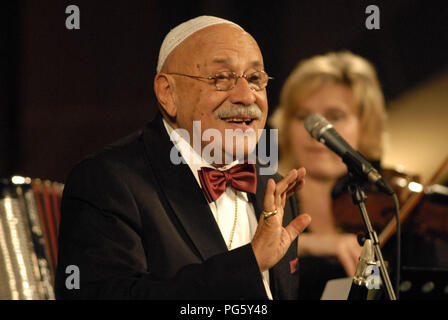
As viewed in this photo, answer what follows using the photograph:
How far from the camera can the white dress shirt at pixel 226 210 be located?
2.11 m

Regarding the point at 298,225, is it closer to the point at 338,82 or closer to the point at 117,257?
the point at 117,257

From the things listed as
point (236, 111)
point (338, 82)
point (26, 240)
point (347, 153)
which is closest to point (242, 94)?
point (236, 111)

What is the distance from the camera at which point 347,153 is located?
185cm

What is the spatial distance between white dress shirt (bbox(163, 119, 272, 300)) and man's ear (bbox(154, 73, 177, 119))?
0.20 ft

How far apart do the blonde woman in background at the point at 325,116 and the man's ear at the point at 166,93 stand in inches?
75.9

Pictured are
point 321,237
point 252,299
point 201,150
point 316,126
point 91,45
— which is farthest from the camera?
point 91,45

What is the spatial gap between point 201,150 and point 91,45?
7.47 ft

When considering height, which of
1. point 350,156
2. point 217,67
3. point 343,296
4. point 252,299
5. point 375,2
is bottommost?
point 343,296

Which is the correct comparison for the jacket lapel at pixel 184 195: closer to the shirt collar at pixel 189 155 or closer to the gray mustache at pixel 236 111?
the shirt collar at pixel 189 155

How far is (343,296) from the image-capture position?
2.10 meters

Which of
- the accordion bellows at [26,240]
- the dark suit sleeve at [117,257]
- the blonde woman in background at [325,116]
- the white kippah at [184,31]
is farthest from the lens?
the blonde woman in background at [325,116]

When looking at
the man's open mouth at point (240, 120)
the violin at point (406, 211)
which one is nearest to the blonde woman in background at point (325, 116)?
the violin at point (406, 211)

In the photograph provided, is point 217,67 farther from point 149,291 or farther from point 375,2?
point 375,2
